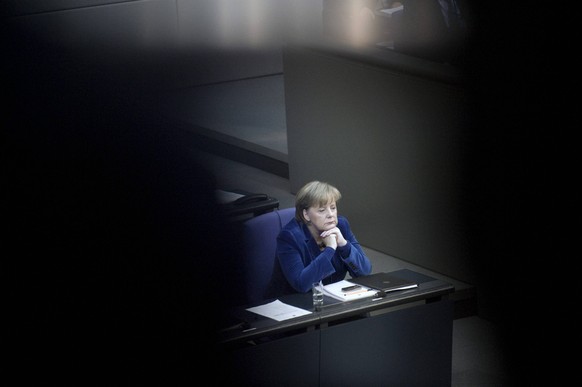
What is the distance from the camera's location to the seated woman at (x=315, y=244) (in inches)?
149

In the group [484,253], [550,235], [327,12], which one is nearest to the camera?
[550,235]

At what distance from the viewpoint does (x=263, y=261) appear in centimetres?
394

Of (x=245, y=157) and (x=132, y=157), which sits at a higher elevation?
(x=132, y=157)

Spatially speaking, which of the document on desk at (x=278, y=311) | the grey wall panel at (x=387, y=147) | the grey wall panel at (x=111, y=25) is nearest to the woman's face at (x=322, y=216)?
the document on desk at (x=278, y=311)

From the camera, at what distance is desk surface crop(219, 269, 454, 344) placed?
3457mm

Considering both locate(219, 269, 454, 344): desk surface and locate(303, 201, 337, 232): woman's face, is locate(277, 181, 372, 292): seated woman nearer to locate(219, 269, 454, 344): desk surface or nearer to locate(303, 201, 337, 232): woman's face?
locate(303, 201, 337, 232): woman's face

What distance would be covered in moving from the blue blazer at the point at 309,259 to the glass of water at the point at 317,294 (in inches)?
1.0

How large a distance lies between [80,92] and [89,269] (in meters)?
2.98

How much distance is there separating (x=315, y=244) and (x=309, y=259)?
0.07 metres

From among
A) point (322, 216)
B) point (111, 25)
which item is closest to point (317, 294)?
point (322, 216)

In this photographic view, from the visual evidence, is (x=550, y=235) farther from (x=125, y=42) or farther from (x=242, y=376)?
(x=125, y=42)

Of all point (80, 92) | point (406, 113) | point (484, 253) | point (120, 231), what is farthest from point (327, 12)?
point (120, 231)

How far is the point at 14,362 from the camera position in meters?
3.14

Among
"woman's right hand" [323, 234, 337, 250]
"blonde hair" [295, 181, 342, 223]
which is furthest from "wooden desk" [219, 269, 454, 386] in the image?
"blonde hair" [295, 181, 342, 223]
